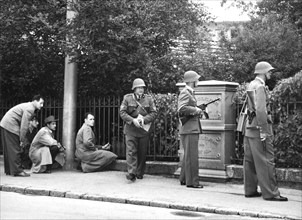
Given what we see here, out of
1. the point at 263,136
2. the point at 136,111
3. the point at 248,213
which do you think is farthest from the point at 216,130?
→ the point at 248,213

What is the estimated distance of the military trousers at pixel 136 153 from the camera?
32.3ft

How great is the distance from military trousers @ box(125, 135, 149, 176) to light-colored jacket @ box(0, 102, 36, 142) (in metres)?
2.14

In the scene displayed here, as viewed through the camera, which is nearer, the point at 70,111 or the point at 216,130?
the point at 216,130

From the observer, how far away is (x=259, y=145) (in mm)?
8102

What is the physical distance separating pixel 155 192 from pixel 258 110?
2206 millimetres

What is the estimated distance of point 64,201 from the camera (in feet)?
26.3

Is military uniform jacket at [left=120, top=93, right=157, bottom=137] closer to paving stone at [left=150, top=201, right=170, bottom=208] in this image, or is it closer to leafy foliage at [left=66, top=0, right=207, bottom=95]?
leafy foliage at [left=66, top=0, right=207, bottom=95]

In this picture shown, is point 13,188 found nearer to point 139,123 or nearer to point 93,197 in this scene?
point 93,197

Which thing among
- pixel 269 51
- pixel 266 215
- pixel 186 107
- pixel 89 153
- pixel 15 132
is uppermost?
pixel 269 51

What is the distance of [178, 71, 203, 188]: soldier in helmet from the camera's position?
30.0 ft

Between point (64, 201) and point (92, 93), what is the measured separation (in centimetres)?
535

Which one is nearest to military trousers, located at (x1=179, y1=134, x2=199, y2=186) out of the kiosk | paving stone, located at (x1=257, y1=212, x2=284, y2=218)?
the kiosk

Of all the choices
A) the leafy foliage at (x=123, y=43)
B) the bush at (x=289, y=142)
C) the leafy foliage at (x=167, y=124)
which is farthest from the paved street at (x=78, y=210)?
the leafy foliage at (x=123, y=43)

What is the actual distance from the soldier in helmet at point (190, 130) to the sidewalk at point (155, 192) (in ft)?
0.90
